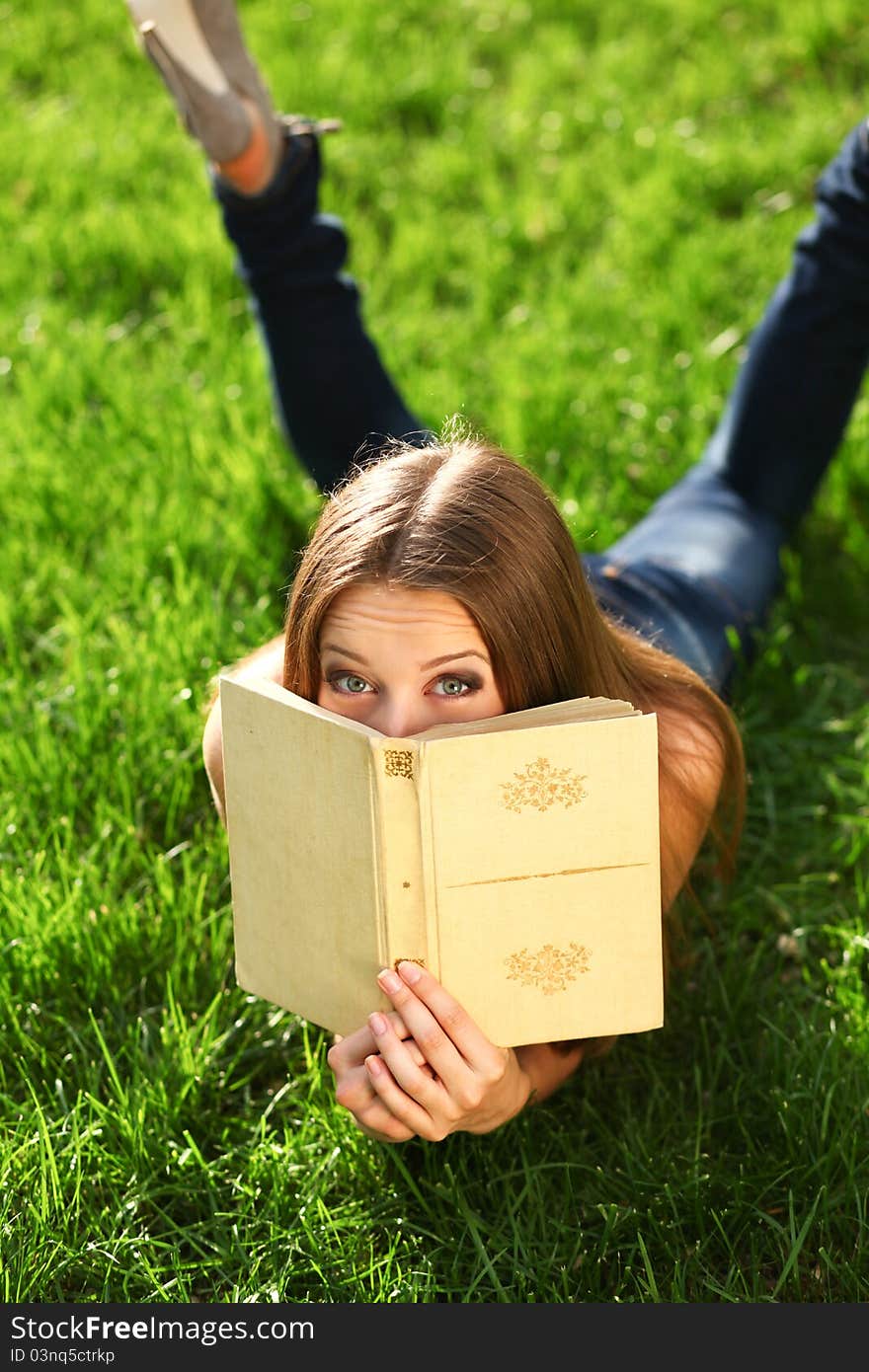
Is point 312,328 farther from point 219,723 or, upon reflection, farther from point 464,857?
point 464,857

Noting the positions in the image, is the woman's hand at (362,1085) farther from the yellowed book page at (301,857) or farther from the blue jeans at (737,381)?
the blue jeans at (737,381)

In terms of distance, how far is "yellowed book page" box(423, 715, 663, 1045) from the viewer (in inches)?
64.3

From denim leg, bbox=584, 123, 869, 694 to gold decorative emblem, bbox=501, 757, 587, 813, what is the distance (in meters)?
1.09

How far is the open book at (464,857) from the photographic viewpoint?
163 cm

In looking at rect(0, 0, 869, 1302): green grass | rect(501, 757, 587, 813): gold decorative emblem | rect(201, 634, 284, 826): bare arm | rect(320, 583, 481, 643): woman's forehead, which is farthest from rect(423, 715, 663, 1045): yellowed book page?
rect(201, 634, 284, 826): bare arm

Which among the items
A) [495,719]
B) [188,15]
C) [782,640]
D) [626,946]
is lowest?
[782,640]

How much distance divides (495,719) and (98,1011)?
92 cm

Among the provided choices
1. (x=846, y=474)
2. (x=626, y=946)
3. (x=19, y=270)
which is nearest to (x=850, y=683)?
(x=846, y=474)

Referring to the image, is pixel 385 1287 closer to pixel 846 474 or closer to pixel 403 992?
pixel 403 992

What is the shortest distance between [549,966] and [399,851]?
0.79 ft

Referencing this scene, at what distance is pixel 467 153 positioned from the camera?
415 cm

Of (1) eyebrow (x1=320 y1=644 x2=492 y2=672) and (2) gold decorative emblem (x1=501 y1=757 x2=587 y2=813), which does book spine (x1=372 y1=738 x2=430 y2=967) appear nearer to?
(2) gold decorative emblem (x1=501 y1=757 x2=587 y2=813)

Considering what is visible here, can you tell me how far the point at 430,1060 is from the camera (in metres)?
1.74

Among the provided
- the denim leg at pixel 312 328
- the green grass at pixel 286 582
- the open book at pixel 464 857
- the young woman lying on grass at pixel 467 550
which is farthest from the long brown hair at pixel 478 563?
the denim leg at pixel 312 328
